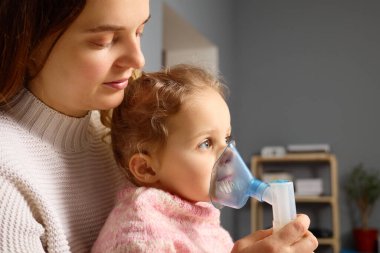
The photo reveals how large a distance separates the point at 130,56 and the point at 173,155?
0.21m

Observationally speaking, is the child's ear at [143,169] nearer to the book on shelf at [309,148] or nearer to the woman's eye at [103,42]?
the woman's eye at [103,42]

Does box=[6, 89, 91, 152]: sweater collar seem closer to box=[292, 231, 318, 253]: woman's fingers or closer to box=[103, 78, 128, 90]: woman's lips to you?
box=[103, 78, 128, 90]: woman's lips

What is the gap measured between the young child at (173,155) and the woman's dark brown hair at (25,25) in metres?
0.24

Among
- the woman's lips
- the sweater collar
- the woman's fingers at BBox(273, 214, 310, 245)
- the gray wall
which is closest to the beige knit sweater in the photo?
the sweater collar

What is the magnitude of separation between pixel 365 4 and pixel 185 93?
3.32 metres

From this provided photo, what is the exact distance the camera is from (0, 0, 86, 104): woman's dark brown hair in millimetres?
708

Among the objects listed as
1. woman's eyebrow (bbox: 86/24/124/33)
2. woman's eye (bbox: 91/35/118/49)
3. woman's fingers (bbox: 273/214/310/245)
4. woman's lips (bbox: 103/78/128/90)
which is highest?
woman's eyebrow (bbox: 86/24/124/33)

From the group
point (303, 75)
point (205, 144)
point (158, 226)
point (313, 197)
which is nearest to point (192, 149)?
point (205, 144)

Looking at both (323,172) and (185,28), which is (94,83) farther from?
(323,172)

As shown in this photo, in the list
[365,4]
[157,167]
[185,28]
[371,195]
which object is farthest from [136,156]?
[365,4]

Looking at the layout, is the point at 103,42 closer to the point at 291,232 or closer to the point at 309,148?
the point at 291,232

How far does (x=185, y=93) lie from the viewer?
2.99 feet

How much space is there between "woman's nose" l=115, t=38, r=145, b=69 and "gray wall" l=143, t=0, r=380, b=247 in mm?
2741

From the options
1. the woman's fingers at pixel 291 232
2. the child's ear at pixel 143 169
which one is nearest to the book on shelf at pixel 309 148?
the child's ear at pixel 143 169
